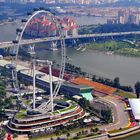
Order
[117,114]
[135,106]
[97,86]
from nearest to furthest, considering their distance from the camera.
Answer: [117,114] → [135,106] → [97,86]

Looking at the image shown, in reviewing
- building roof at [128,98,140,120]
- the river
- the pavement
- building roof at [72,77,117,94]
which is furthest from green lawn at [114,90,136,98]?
the river

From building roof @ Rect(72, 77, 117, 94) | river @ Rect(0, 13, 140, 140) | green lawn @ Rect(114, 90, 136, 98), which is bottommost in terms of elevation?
river @ Rect(0, 13, 140, 140)

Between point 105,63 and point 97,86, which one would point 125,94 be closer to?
point 97,86

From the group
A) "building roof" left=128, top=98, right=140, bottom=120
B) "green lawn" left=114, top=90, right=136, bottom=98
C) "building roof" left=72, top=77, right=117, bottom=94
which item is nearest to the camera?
"building roof" left=128, top=98, right=140, bottom=120

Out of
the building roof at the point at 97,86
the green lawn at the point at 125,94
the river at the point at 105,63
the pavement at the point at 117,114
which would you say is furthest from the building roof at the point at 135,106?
the river at the point at 105,63

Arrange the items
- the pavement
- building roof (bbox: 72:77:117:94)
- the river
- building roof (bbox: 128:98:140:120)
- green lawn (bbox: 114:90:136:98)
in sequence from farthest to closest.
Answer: the river, building roof (bbox: 72:77:117:94), green lawn (bbox: 114:90:136:98), building roof (bbox: 128:98:140:120), the pavement

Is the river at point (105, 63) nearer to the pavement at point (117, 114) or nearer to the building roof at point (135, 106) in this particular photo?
the pavement at point (117, 114)

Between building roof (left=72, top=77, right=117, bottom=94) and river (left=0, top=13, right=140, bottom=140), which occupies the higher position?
building roof (left=72, top=77, right=117, bottom=94)

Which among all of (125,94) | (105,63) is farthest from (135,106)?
(105,63)

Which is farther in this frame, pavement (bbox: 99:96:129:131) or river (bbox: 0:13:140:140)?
river (bbox: 0:13:140:140)

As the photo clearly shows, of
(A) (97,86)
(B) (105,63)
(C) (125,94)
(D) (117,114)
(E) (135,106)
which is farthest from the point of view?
(B) (105,63)

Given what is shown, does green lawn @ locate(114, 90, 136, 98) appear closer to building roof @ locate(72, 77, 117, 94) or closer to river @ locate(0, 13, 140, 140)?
building roof @ locate(72, 77, 117, 94)
